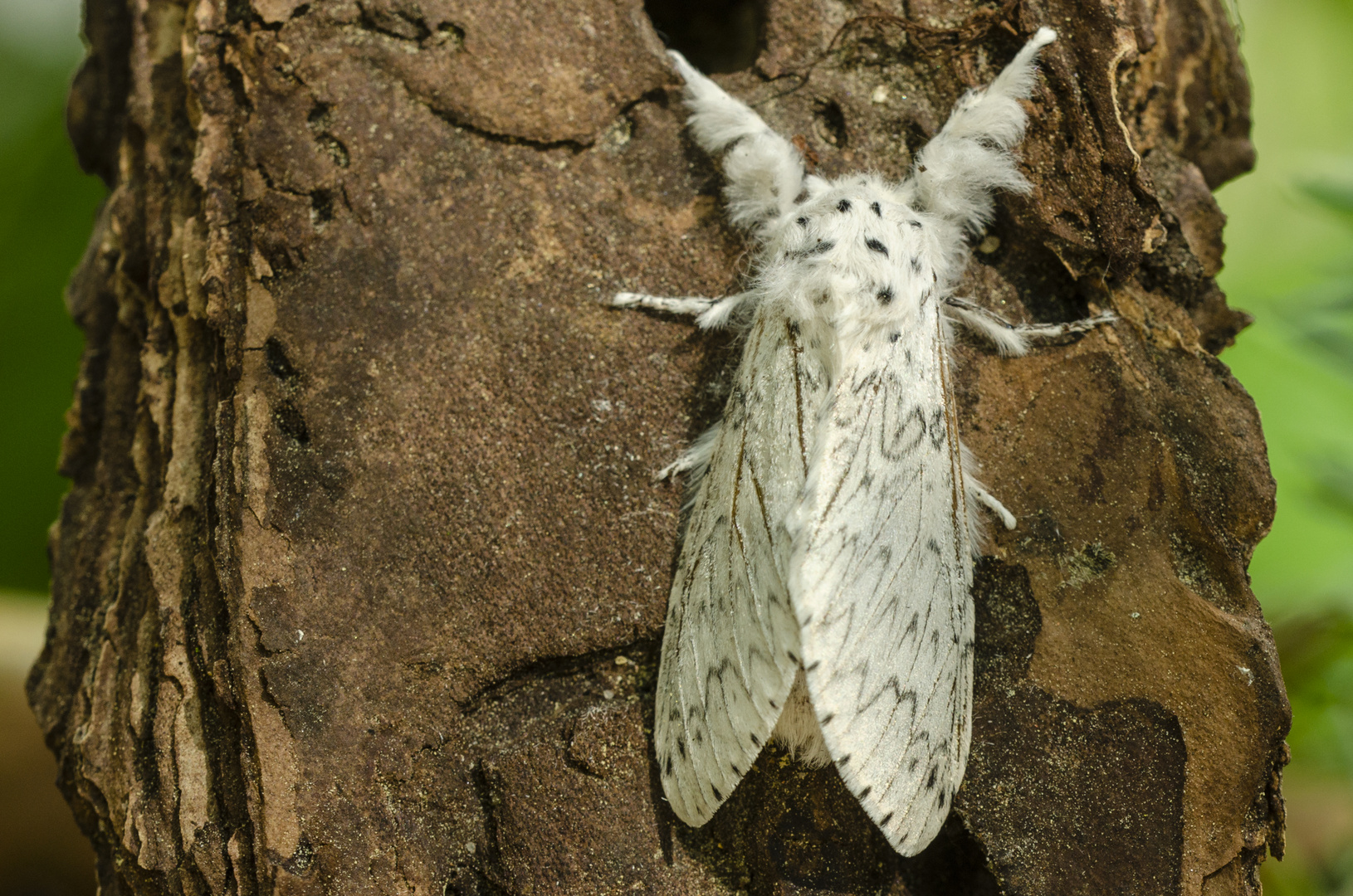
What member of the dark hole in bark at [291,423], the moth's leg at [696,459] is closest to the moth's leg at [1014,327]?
the moth's leg at [696,459]

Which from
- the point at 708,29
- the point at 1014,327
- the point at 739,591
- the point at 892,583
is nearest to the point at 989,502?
the point at 892,583

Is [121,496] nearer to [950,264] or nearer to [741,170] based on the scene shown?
[741,170]

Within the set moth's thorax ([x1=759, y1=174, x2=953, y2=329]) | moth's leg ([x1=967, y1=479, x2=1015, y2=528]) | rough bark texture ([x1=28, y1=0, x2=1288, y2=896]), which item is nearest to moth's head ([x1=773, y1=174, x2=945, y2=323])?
moth's thorax ([x1=759, y1=174, x2=953, y2=329])

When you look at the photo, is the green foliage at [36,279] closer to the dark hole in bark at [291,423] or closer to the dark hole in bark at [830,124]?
the dark hole in bark at [291,423]

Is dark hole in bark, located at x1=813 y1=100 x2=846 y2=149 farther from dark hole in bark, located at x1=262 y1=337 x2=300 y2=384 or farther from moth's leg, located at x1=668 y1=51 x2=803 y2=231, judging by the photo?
dark hole in bark, located at x1=262 y1=337 x2=300 y2=384

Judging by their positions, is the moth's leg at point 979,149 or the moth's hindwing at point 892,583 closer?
the moth's hindwing at point 892,583

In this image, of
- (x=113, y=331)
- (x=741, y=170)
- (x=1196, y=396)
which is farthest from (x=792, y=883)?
(x=113, y=331)

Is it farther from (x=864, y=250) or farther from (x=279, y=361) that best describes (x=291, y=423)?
(x=864, y=250)
